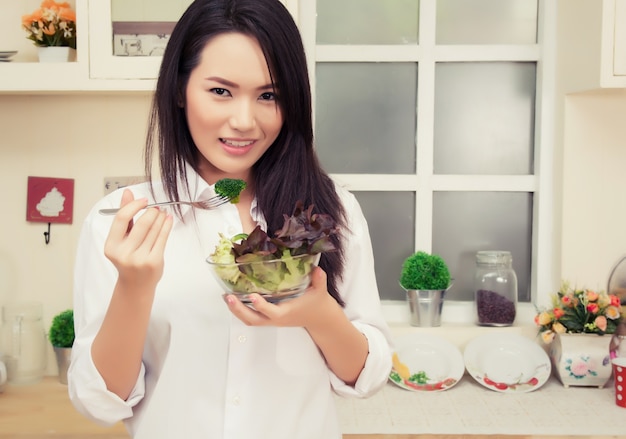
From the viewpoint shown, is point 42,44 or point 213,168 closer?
point 213,168

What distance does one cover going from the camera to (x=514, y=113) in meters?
2.33

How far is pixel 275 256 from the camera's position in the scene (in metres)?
0.86

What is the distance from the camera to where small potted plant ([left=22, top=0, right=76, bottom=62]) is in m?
1.86

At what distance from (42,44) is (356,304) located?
1.19 meters

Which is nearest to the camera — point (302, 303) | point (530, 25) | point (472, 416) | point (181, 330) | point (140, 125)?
point (302, 303)

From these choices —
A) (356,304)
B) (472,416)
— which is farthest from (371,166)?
(356,304)

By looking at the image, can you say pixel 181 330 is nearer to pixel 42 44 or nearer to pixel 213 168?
pixel 213 168

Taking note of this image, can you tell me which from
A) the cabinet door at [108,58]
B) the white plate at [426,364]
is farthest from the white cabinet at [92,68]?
the white plate at [426,364]

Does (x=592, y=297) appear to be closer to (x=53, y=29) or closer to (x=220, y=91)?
(x=220, y=91)

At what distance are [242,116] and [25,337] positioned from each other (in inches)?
54.9

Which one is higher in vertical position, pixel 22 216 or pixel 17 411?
pixel 22 216

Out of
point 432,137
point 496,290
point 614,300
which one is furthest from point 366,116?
point 614,300

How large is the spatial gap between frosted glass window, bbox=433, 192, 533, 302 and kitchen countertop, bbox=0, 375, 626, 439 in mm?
409

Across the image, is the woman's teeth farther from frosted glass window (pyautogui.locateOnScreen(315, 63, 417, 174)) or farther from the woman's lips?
frosted glass window (pyautogui.locateOnScreen(315, 63, 417, 174))
